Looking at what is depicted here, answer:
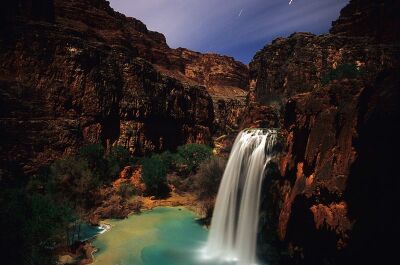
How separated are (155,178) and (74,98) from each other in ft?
53.6

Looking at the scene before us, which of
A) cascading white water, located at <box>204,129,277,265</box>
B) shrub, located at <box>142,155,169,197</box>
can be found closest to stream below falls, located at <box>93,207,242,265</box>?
cascading white water, located at <box>204,129,277,265</box>

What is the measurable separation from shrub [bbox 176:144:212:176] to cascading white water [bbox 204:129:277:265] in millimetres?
20307

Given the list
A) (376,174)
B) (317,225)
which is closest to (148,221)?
(317,225)

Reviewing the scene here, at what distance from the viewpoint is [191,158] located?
48812 mm

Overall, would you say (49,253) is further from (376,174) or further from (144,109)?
(144,109)

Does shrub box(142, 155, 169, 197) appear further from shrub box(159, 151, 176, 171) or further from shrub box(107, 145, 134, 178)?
shrub box(159, 151, 176, 171)

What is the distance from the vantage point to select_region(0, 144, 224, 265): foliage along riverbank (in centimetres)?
1569

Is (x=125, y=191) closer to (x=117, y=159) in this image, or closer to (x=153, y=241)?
(x=117, y=159)

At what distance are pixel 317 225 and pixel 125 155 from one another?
36.3 m

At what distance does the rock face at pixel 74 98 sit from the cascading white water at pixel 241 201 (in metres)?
25.4

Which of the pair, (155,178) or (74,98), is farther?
(74,98)

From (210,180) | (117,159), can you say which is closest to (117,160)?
(117,159)

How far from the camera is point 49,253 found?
667 inches

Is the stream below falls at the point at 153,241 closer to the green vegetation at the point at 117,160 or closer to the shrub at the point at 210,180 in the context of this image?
the shrub at the point at 210,180
